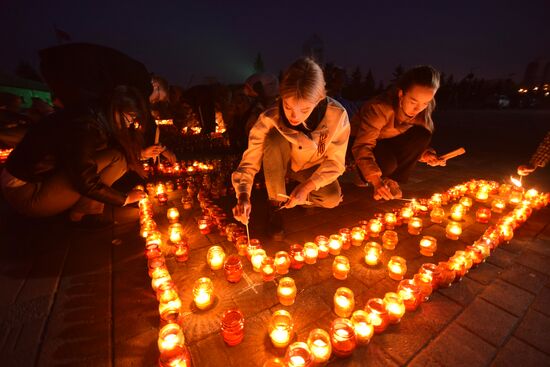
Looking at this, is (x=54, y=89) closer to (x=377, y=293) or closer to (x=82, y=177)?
(x=82, y=177)

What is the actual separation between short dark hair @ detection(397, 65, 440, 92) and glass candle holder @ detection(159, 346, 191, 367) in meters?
3.27

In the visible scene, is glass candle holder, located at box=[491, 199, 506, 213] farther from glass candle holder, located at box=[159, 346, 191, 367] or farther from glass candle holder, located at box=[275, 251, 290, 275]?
glass candle holder, located at box=[159, 346, 191, 367]

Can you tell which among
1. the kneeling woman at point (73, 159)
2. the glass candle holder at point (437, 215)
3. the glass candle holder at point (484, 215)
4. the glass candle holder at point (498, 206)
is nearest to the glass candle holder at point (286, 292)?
the kneeling woman at point (73, 159)

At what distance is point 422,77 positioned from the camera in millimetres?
2914

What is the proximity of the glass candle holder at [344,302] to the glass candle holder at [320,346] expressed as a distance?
14.1 inches

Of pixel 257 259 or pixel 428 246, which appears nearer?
pixel 257 259

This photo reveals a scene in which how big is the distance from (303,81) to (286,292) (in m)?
1.64

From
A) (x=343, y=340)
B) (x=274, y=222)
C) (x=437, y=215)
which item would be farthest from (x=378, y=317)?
(x=437, y=215)

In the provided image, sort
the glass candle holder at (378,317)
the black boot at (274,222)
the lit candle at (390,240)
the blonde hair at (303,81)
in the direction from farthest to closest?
1. the black boot at (274,222)
2. the lit candle at (390,240)
3. the blonde hair at (303,81)
4. the glass candle holder at (378,317)

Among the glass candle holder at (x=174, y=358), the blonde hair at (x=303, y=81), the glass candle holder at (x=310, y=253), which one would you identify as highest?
the blonde hair at (x=303, y=81)

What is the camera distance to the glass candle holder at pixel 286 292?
6.50ft

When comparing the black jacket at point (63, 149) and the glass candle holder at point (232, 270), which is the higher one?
the black jacket at point (63, 149)

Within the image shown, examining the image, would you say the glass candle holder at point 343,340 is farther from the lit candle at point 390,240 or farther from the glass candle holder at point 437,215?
the glass candle holder at point 437,215

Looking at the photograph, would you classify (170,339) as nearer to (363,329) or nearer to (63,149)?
(363,329)
